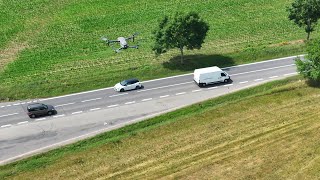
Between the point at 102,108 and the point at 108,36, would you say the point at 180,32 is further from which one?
the point at 108,36

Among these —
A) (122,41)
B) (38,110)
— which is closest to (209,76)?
(122,41)

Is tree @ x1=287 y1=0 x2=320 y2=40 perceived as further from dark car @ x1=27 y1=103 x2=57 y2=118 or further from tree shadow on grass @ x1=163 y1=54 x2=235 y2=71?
dark car @ x1=27 y1=103 x2=57 y2=118

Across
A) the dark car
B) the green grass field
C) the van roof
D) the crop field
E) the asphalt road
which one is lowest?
the green grass field

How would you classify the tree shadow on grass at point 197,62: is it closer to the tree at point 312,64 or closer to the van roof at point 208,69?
the van roof at point 208,69

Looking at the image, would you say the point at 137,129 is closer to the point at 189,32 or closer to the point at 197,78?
the point at 197,78

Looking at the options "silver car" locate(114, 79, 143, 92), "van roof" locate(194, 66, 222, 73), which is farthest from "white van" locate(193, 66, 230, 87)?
"silver car" locate(114, 79, 143, 92)
